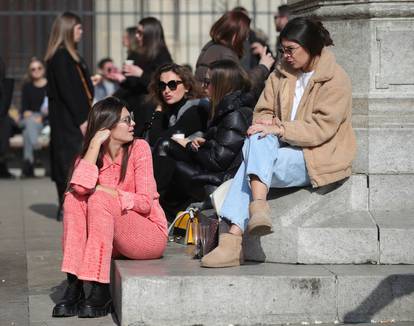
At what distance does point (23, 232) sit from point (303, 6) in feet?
12.1

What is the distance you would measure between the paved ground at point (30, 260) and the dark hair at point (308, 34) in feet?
5.65

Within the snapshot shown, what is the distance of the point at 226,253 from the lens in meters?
6.27

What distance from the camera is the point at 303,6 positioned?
7.36 m

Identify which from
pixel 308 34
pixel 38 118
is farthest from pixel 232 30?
pixel 38 118

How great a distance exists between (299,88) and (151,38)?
361 cm

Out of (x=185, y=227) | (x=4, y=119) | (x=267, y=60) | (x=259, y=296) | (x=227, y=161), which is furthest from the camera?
(x=4, y=119)

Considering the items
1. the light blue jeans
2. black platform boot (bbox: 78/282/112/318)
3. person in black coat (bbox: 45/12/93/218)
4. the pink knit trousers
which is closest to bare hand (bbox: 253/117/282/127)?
the light blue jeans

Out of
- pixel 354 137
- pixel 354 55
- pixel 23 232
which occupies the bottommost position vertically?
pixel 23 232

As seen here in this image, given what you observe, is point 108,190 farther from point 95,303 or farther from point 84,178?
point 95,303

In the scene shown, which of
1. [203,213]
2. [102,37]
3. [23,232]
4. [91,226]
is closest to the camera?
[91,226]

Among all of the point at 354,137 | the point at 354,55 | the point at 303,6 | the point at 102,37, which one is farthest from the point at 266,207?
the point at 102,37

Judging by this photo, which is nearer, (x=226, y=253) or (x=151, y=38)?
(x=226, y=253)

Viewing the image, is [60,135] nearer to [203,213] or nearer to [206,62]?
[206,62]

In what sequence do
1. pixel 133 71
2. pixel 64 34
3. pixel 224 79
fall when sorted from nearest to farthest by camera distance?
pixel 224 79
pixel 133 71
pixel 64 34
